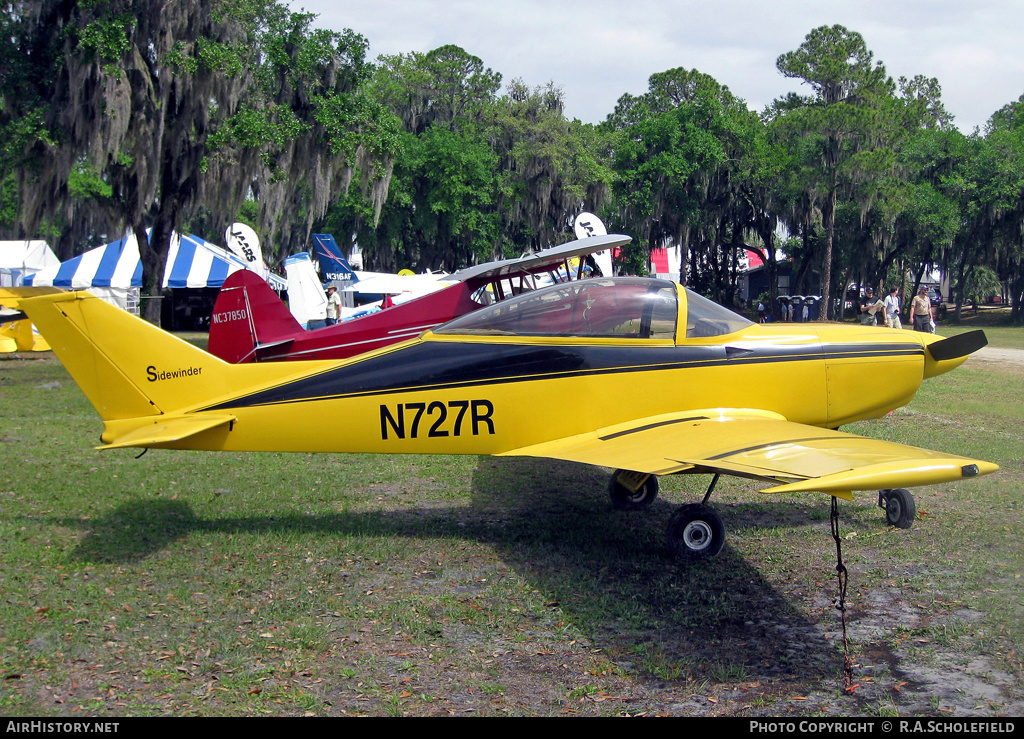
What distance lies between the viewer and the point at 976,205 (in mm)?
42781

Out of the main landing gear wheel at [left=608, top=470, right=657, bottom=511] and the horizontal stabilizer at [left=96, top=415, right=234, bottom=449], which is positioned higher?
the horizontal stabilizer at [left=96, top=415, right=234, bottom=449]

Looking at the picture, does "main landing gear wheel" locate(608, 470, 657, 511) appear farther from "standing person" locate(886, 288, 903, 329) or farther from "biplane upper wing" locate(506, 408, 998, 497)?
"standing person" locate(886, 288, 903, 329)

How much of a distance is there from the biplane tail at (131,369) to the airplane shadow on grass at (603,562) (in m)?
1.00

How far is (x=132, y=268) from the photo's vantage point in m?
31.9

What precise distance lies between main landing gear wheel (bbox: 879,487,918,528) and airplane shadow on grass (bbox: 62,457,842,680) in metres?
0.84

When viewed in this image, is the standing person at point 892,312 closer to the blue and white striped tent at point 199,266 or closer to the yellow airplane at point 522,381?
the yellow airplane at point 522,381

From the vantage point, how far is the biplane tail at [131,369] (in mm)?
5887

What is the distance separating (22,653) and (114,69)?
1693 cm

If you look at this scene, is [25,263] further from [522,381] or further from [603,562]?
[603,562]

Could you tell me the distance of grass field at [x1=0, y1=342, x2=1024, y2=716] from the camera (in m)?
3.90

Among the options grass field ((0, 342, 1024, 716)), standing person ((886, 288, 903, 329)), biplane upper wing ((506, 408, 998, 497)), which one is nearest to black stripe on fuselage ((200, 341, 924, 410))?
biplane upper wing ((506, 408, 998, 497))

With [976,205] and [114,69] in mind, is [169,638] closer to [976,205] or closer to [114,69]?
[114,69]

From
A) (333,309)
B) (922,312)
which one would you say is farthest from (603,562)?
(333,309)
